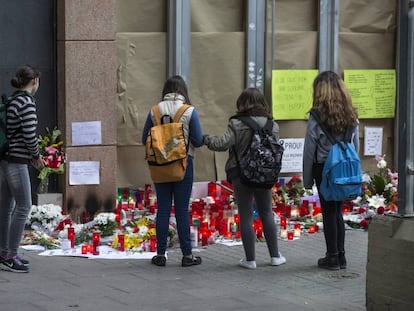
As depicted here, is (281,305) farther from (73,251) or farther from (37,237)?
(37,237)

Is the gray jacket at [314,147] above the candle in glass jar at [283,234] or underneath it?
above

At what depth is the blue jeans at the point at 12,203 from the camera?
8.16 m

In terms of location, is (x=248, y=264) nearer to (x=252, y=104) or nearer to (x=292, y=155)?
(x=252, y=104)

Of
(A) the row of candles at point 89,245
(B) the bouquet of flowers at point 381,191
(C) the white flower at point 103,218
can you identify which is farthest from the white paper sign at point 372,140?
(A) the row of candles at point 89,245

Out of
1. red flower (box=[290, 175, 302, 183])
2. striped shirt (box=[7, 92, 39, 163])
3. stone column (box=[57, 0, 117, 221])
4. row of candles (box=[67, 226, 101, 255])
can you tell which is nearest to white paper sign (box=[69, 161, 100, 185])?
stone column (box=[57, 0, 117, 221])

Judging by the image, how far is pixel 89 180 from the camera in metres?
10.8

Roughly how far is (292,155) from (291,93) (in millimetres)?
785

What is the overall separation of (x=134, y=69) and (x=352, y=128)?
348 centimetres

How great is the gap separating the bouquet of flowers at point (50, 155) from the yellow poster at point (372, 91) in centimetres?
405

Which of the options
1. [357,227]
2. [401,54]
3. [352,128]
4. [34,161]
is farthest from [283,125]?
[401,54]

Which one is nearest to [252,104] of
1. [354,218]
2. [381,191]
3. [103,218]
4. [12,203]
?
[12,203]

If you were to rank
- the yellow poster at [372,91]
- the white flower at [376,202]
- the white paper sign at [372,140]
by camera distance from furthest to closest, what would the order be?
1. the white paper sign at [372,140]
2. the yellow poster at [372,91]
3. the white flower at [376,202]

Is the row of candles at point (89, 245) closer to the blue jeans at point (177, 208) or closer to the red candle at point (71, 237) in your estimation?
the red candle at point (71, 237)

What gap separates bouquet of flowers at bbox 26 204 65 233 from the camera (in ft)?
33.1
